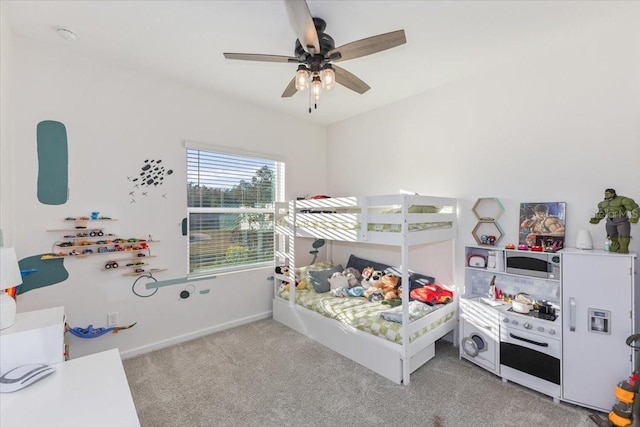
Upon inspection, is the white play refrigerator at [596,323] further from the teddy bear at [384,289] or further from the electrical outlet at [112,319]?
the electrical outlet at [112,319]

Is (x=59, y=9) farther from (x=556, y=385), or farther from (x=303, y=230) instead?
(x=556, y=385)

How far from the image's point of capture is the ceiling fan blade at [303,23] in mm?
1313

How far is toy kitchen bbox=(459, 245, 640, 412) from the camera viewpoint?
1.89m

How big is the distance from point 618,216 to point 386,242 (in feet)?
5.28

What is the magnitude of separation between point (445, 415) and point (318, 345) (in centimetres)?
136

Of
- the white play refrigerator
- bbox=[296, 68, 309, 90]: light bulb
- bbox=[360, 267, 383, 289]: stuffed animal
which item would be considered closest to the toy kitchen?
the white play refrigerator

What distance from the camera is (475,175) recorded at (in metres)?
2.90

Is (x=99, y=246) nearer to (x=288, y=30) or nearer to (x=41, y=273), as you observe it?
(x=41, y=273)

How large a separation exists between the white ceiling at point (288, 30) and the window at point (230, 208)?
3.34ft

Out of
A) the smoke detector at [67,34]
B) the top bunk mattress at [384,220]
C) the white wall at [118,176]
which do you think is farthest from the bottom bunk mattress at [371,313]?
the smoke detector at [67,34]

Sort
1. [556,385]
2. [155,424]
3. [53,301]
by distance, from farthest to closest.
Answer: [53,301] → [556,385] → [155,424]

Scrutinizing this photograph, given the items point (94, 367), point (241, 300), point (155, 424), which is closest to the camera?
point (94, 367)

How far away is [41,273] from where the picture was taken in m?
2.37

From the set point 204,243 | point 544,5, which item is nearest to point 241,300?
point 204,243
